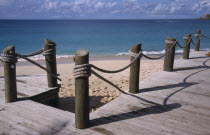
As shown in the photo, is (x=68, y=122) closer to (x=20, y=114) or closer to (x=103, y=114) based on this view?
(x=103, y=114)

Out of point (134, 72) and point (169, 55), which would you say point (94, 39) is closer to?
point (169, 55)

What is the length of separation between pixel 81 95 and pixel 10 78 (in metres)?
1.62

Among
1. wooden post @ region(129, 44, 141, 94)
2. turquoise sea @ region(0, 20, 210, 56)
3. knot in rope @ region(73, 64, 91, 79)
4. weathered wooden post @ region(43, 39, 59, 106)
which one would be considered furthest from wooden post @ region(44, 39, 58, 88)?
turquoise sea @ region(0, 20, 210, 56)

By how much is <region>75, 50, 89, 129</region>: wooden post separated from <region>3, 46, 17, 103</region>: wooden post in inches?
58.8

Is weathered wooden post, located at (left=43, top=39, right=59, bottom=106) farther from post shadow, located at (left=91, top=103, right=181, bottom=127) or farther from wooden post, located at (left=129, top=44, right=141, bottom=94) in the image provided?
post shadow, located at (left=91, top=103, right=181, bottom=127)

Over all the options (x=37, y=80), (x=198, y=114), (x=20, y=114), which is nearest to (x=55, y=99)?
(x=37, y=80)

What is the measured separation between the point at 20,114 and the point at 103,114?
4.54 feet

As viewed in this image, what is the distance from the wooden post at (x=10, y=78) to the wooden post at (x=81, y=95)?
1.49 metres

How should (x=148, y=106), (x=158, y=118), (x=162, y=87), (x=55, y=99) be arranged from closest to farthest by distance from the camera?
(x=158, y=118), (x=148, y=106), (x=162, y=87), (x=55, y=99)

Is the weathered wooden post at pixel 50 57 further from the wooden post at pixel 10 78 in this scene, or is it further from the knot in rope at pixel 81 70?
the knot in rope at pixel 81 70

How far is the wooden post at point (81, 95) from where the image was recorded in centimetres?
288

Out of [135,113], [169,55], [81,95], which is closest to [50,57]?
[81,95]

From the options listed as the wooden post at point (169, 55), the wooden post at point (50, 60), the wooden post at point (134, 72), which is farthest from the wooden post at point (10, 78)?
the wooden post at point (169, 55)

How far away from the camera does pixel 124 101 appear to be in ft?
13.4
